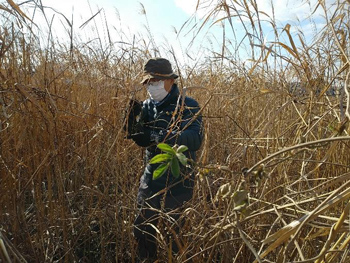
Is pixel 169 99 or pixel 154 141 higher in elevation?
pixel 169 99

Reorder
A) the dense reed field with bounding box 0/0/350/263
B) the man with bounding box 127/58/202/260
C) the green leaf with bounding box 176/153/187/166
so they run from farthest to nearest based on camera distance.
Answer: the man with bounding box 127/58/202/260 < the dense reed field with bounding box 0/0/350/263 < the green leaf with bounding box 176/153/187/166

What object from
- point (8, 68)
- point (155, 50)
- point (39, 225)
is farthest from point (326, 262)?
point (155, 50)

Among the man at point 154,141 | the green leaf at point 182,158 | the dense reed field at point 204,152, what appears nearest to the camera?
the green leaf at point 182,158

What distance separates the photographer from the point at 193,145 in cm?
152

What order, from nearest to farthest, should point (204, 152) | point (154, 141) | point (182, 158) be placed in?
point (182, 158) → point (204, 152) → point (154, 141)

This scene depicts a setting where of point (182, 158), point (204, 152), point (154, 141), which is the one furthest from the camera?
point (154, 141)

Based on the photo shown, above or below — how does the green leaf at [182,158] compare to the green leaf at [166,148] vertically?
below

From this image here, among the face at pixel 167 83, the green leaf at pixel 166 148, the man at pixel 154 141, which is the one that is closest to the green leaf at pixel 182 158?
the green leaf at pixel 166 148

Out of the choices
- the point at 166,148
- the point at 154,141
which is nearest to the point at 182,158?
the point at 166,148

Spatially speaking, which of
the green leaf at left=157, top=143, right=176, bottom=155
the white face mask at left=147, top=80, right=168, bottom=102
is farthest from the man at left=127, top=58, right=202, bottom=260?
the green leaf at left=157, top=143, right=176, bottom=155

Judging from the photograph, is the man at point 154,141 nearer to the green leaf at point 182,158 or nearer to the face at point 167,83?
the face at point 167,83

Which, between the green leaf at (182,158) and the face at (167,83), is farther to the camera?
the face at (167,83)

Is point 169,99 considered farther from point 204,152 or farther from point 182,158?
point 182,158

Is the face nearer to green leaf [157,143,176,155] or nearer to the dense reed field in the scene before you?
the dense reed field
